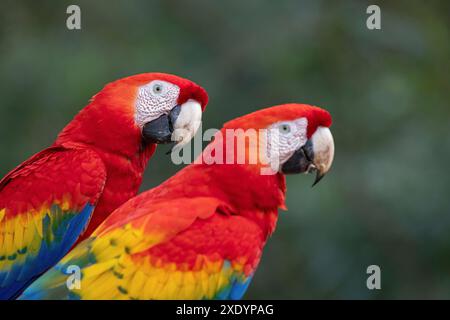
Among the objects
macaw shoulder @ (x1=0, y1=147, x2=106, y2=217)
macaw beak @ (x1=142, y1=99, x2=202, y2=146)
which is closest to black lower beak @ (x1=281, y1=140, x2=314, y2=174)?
macaw beak @ (x1=142, y1=99, x2=202, y2=146)

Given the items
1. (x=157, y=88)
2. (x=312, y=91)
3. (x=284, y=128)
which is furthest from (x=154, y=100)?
(x=312, y=91)

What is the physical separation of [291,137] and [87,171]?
0.47m

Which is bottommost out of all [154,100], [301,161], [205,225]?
[205,225]

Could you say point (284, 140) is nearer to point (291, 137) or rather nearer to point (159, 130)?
point (291, 137)

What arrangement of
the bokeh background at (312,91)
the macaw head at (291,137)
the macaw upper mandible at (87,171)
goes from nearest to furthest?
1. the macaw head at (291,137)
2. the macaw upper mandible at (87,171)
3. the bokeh background at (312,91)

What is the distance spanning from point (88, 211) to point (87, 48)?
2.75 metres

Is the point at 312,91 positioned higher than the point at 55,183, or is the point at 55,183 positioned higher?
the point at 312,91

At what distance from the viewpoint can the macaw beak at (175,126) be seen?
2.07 metres

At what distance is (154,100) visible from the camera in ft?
6.75

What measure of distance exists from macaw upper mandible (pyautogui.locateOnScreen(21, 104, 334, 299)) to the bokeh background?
2.06 meters

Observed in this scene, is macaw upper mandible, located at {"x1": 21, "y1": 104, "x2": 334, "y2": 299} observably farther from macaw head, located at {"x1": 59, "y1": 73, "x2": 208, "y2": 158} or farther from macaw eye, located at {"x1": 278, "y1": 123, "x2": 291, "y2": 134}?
macaw head, located at {"x1": 59, "y1": 73, "x2": 208, "y2": 158}

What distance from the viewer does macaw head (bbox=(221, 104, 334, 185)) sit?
1.79 metres

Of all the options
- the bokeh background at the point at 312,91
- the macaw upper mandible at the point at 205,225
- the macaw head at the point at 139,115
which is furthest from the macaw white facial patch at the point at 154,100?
the bokeh background at the point at 312,91

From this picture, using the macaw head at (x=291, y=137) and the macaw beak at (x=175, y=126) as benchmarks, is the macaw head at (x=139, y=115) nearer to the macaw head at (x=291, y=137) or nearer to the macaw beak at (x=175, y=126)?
the macaw beak at (x=175, y=126)
